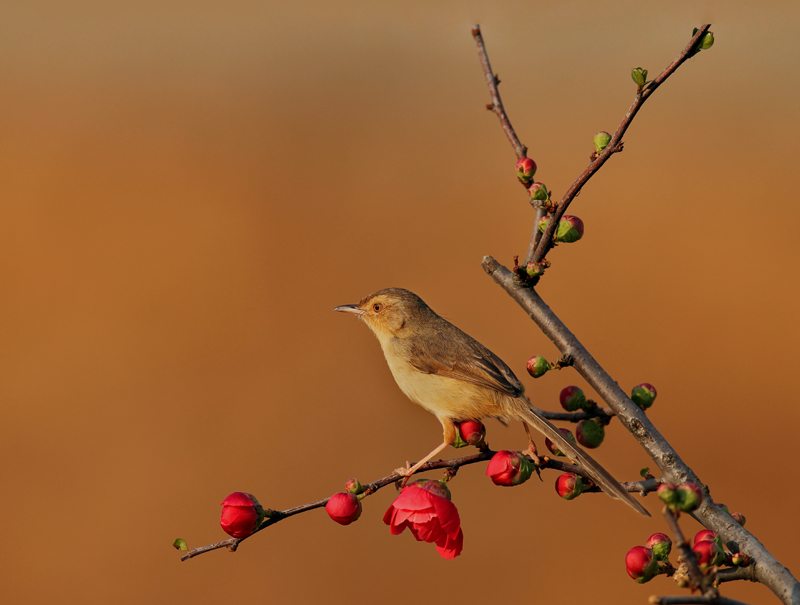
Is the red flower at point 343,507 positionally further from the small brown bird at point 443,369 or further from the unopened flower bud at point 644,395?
the unopened flower bud at point 644,395

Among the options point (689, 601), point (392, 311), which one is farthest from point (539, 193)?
point (392, 311)

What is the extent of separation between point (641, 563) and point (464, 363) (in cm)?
194

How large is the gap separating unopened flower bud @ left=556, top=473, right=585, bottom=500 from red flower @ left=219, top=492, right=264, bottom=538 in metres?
1.31

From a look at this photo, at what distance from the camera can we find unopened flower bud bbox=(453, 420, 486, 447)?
10.9 feet

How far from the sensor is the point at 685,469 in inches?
104

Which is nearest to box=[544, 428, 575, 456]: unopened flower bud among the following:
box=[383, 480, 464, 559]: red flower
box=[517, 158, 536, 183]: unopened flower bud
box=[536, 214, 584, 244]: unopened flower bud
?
box=[383, 480, 464, 559]: red flower

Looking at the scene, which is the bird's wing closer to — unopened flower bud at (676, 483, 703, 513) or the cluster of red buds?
the cluster of red buds

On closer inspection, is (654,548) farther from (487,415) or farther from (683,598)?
(487,415)

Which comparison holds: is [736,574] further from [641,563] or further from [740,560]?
[641,563]

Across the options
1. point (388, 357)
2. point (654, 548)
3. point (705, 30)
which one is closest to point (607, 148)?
point (705, 30)

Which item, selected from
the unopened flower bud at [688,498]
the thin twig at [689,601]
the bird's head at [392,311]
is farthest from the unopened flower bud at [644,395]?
the bird's head at [392,311]

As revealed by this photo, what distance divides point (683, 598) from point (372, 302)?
3.71m

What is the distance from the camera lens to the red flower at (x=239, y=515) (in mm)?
2592

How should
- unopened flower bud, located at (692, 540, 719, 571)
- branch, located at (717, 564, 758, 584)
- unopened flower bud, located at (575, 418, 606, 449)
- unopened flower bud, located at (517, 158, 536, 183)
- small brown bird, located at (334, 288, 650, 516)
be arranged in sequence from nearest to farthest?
unopened flower bud, located at (692, 540, 719, 571) → branch, located at (717, 564, 758, 584) → unopened flower bud, located at (575, 418, 606, 449) → unopened flower bud, located at (517, 158, 536, 183) → small brown bird, located at (334, 288, 650, 516)
